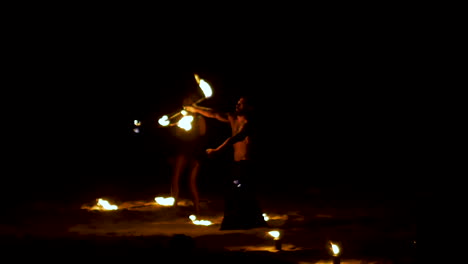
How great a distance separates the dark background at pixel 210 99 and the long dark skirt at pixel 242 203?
8.70 meters

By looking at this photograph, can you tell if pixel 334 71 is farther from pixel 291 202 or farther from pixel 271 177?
pixel 291 202

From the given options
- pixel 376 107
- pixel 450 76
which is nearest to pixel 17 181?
pixel 376 107

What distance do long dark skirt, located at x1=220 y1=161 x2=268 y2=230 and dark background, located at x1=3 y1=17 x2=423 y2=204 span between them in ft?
28.6

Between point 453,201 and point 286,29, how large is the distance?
50.5 ft

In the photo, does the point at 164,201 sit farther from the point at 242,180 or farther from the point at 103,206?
the point at 242,180

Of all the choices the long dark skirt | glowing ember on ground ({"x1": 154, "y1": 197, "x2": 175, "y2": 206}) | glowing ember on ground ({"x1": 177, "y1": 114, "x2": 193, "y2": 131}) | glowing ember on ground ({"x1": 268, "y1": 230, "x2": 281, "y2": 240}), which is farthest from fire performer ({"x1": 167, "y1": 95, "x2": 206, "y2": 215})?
glowing ember on ground ({"x1": 268, "y1": 230, "x2": 281, "y2": 240})

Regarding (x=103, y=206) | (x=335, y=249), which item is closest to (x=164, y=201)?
(x=103, y=206)

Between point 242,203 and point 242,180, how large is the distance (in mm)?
372

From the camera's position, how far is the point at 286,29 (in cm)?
2233

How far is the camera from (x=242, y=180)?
451 inches

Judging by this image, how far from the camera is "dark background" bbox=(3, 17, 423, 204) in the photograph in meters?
21.6

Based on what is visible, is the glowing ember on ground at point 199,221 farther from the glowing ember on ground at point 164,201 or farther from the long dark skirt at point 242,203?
the glowing ember on ground at point 164,201

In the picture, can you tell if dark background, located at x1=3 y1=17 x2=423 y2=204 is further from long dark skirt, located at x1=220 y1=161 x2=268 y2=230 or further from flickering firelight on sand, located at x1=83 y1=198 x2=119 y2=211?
long dark skirt, located at x1=220 y1=161 x2=268 y2=230

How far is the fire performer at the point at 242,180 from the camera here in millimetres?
11289
